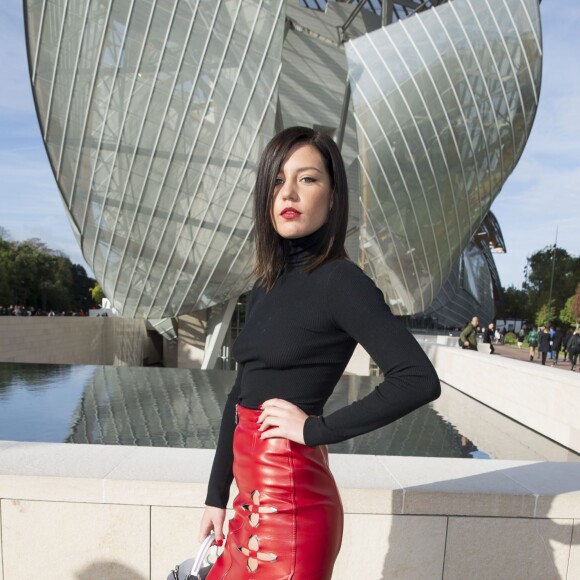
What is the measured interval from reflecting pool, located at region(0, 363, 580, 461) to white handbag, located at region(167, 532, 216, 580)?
385 centimetres

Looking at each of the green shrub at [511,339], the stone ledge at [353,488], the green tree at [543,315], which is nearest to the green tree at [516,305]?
the green tree at [543,315]

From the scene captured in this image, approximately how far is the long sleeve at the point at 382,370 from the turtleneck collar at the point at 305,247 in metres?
0.23

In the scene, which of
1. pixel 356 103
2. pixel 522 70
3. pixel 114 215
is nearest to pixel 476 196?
pixel 522 70

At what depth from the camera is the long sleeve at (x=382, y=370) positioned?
4.08ft

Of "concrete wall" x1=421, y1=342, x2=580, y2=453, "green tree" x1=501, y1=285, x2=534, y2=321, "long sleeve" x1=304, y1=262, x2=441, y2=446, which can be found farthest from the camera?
"green tree" x1=501, y1=285, x2=534, y2=321

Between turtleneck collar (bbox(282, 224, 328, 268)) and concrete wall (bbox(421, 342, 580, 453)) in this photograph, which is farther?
concrete wall (bbox(421, 342, 580, 453))

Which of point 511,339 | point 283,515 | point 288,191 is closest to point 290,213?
point 288,191

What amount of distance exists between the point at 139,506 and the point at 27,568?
692mm

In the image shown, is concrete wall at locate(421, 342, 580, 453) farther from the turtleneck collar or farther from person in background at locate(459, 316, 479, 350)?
the turtleneck collar

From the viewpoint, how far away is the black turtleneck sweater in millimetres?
1254

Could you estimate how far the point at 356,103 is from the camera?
16.7m

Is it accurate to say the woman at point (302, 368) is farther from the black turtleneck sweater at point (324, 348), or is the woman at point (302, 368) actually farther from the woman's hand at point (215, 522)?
the woman's hand at point (215, 522)

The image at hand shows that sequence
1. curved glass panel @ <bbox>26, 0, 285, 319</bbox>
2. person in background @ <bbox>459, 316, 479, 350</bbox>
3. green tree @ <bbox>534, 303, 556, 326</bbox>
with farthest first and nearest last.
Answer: green tree @ <bbox>534, 303, 556, 326</bbox> → curved glass panel @ <bbox>26, 0, 285, 319</bbox> → person in background @ <bbox>459, 316, 479, 350</bbox>

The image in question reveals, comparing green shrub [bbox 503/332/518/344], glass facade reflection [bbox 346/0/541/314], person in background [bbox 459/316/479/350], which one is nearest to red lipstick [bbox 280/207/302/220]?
person in background [bbox 459/316/479/350]
